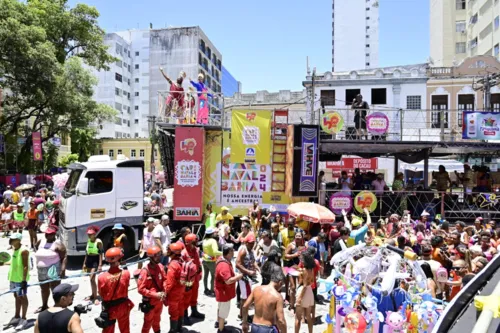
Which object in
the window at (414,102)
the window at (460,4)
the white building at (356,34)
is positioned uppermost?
the white building at (356,34)

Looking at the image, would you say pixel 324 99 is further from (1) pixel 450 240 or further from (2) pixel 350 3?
(2) pixel 350 3

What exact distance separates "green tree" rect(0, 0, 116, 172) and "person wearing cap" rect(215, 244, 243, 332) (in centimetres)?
2522

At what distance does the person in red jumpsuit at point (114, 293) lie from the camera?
5.14 meters

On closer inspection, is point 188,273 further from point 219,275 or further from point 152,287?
point 152,287

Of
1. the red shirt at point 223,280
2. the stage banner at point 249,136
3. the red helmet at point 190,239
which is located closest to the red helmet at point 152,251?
the red shirt at point 223,280

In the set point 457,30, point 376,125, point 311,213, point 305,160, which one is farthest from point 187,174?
point 457,30

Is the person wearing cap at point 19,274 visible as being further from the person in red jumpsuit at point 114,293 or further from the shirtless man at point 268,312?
the shirtless man at point 268,312

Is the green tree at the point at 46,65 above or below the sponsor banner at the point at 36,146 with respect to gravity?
above

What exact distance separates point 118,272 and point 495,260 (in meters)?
4.72

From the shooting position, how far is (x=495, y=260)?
413 cm

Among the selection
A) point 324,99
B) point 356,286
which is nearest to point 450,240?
point 356,286

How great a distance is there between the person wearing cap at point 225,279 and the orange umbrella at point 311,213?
3.62 m

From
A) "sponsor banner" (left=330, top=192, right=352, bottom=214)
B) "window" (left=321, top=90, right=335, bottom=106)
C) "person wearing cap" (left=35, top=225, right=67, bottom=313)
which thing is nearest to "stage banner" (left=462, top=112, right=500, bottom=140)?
"sponsor banner" (left=330, top=192, right=352, bottom=214)

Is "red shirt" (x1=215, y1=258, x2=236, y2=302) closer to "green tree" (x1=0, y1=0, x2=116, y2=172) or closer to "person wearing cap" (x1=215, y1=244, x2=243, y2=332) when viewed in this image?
"person wearing cap" (x1=215, y1=244, x2=243, y2=332)
